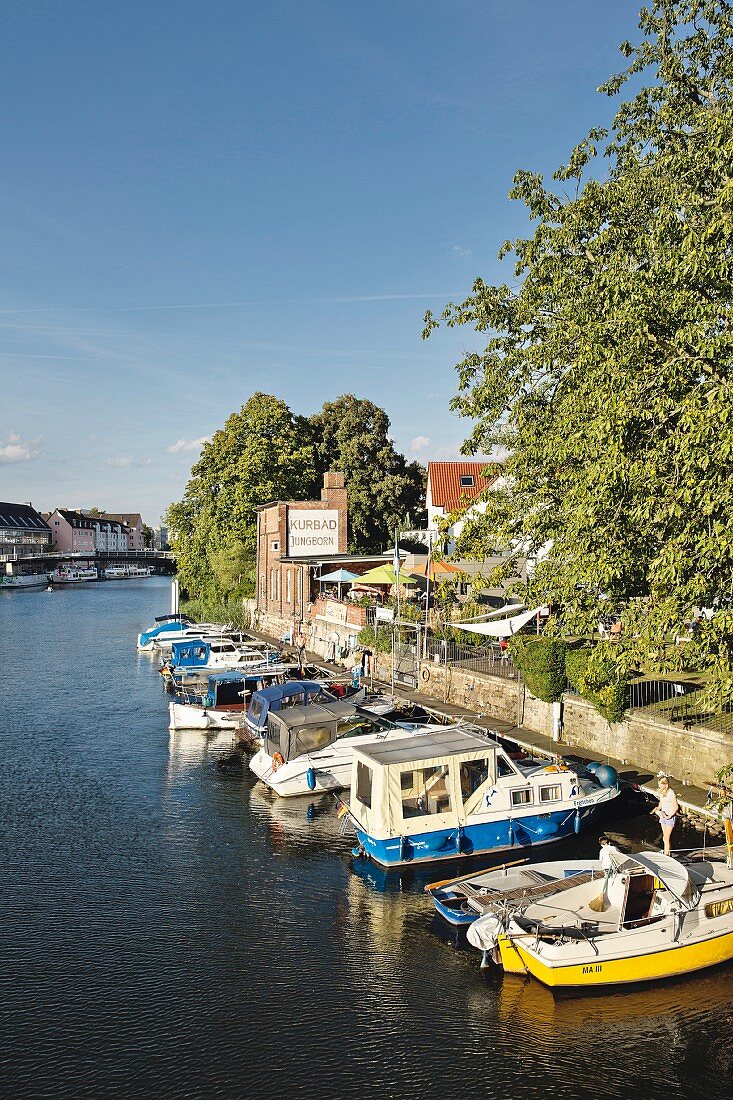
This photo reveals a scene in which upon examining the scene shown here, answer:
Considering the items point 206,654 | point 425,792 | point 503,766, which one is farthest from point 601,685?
point 206,654

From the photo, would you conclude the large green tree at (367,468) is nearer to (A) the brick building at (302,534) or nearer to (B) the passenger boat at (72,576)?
→ (A) the brick building at (302,534)

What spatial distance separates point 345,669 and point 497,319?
61.3 ft

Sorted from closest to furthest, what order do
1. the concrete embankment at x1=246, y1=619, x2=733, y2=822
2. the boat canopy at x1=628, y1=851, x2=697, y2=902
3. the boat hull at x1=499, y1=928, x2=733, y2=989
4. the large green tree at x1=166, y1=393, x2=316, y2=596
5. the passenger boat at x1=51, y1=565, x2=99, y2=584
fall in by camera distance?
the boat hull at x1=499, y1=928, x2=733, y2=989 → the boat canopy at x1=628, y1=851, x2=697, y2=902 → the concrete embankment at x1=246, y1=619, x2=733, y2=822 → the large green tree at x1=166, y1=393, x2=316, y2=596 → the passenger boat at x1=51, y1=565, x2=99, y2=584

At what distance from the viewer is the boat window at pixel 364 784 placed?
17.2m

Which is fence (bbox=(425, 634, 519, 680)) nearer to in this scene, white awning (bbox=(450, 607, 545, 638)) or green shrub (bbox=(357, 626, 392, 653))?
white awning (bbox=(450, 607, 545, 638))

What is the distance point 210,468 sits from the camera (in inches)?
2454

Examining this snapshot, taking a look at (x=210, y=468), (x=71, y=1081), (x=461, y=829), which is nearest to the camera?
(x=71, y=1081)

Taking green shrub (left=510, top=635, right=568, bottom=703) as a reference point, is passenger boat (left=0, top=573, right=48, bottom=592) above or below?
below

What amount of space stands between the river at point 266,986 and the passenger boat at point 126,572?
12544cm

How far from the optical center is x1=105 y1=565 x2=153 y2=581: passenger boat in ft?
467

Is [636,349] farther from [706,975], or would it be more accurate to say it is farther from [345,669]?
[345,669]

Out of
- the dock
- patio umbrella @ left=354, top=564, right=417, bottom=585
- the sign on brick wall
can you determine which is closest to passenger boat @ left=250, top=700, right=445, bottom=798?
the dock

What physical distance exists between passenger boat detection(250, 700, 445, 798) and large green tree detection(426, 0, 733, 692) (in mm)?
5900

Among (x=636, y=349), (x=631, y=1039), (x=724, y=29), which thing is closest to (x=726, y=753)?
(x=631, y=1039)
